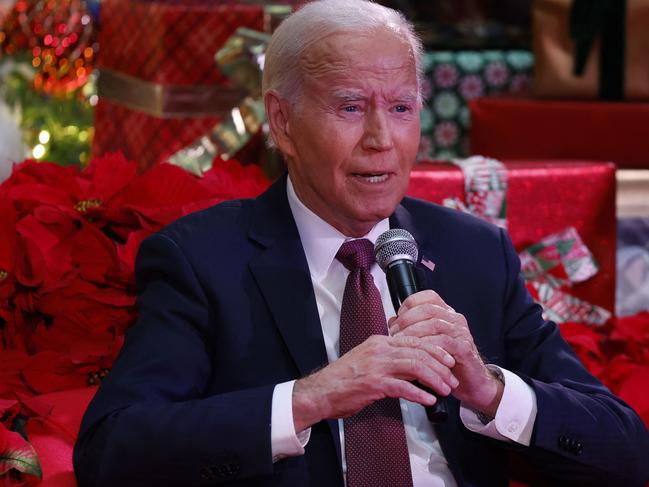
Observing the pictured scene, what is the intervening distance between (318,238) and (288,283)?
0.10m

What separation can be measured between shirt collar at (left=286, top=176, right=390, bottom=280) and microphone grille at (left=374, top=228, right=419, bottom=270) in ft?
0.63

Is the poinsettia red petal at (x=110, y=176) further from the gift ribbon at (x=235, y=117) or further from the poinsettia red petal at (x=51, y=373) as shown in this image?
the gift ribbon at (x=235, y=117)

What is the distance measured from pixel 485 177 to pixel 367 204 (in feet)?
2.59

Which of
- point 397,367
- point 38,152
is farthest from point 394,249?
point 38,152

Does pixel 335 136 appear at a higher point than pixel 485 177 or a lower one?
higher

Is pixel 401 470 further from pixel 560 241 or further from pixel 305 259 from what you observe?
pixel 560 241

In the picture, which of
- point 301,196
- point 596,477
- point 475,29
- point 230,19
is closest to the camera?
point 596,477

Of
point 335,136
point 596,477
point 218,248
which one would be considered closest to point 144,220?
point 218,248

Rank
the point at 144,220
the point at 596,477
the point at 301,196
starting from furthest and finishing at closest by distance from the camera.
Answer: the point at 144,220 → the point at 301,196 → the point at 596,477

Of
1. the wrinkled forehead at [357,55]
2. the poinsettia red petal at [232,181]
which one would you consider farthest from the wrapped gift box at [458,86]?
the wrinkled forehead at [357,55]

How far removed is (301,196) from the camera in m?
1.83

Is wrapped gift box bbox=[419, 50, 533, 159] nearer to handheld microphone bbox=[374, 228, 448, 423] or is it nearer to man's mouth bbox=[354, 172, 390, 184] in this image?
man's mouth bbox=[354, 172, 390, 184]

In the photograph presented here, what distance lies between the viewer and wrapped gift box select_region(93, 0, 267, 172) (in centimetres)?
284

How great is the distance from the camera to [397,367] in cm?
151
